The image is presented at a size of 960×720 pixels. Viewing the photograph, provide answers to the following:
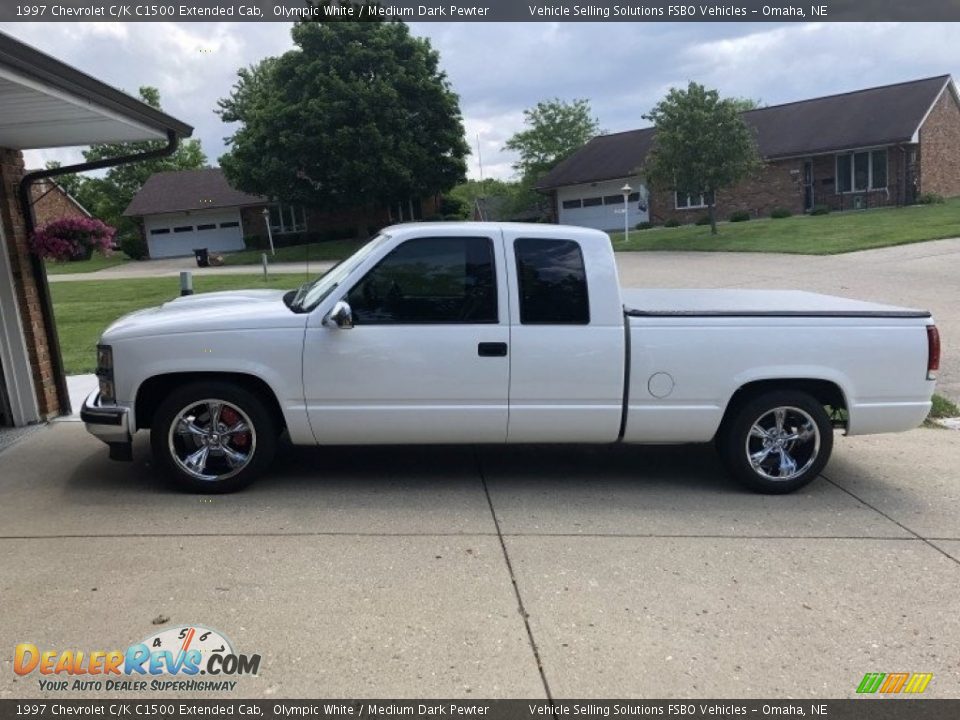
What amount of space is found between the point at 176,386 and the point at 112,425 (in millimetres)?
456

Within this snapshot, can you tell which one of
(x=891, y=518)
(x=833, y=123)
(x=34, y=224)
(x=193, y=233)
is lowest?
(x=891, y=518)

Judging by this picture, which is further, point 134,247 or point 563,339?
point 134,247

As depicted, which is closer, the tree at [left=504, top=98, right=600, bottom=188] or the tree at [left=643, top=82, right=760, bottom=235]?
the tree at [left=643, top=82, right=760, bottom=235]

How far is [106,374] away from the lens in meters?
5.04

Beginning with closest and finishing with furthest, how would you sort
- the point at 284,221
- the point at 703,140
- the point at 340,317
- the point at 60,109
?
the point at 340,317 < the point at 60,109 < the point at 703,140 < the point at 284,221

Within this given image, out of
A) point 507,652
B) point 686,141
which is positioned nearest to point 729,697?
point 507,652

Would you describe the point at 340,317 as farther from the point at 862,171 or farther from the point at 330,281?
the point at 862,171

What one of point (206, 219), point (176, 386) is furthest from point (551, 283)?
point (206, 219)

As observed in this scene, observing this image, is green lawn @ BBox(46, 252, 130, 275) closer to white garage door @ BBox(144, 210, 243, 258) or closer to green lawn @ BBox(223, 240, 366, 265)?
white garage door @ BBox(144, 210, 243, 258)

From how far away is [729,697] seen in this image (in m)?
3.10

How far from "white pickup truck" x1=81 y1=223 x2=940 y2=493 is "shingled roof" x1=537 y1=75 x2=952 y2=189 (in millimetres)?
Answer: 30250

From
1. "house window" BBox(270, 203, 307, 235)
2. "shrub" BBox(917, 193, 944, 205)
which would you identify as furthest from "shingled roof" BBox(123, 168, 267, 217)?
"shrub" BBox(917, 193, 944, 205)

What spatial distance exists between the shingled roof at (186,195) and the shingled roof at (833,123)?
2091 cm

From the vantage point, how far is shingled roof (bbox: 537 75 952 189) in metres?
33.4
